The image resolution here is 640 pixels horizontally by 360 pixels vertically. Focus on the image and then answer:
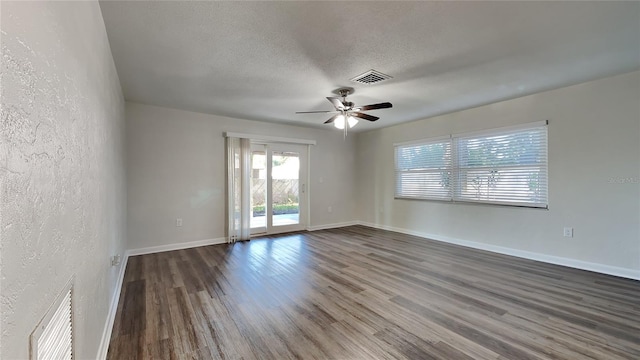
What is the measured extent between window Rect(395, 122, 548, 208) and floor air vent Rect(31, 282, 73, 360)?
16.7ft

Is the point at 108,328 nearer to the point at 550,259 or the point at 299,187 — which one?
the point at 299,187

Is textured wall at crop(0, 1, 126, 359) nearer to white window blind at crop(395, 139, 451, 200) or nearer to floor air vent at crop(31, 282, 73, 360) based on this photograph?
floor air vent at crop(31, 282, 73, 360)

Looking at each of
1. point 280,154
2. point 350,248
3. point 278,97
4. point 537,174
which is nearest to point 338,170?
point 280,154

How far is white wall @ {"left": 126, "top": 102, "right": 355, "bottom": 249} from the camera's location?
4.33 metres

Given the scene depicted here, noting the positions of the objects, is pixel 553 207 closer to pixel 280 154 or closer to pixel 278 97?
pixel 278 97

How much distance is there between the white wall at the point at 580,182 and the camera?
3.27 metres

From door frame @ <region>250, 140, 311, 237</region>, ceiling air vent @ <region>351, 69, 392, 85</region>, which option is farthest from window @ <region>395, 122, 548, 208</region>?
ceiling air vent @ <region>351, 69, 392, 85</region>

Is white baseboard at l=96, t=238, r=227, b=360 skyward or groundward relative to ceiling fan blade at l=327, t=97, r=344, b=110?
groundward

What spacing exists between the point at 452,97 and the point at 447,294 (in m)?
2.75

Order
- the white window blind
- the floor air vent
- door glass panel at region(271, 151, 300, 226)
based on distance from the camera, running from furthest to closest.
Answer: door glass panel at region(271, 151, 300, 226) < the white window blind < the floor air vent

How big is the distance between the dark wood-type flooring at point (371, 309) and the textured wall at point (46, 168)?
870 mm

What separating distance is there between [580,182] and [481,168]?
1.25 m

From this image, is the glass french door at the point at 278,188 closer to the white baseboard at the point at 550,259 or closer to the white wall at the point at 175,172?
the white wall at the point at 175,172

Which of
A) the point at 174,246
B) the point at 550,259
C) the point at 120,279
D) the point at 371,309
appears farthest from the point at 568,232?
the point at 174,246
